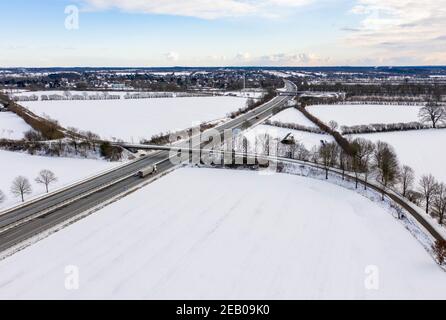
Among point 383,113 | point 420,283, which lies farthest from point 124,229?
point 383,113

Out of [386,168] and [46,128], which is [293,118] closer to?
[386,168]

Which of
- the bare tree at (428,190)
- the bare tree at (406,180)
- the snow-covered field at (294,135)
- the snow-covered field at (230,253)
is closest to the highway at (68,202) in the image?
the snow-covered field at (230,253)

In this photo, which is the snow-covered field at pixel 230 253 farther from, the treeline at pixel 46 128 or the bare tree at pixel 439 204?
the treeline at pixel 46 128

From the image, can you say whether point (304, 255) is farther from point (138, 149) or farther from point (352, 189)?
point (138, 149)

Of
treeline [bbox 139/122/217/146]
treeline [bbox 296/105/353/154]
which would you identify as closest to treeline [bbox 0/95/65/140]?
treeline [bbox 139/122/217/146]

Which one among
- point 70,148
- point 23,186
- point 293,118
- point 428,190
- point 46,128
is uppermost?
point 293,118

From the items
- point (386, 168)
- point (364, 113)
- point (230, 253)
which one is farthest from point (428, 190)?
point (364, 113)
